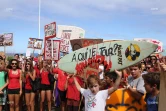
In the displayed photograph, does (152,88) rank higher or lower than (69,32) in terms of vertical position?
lower

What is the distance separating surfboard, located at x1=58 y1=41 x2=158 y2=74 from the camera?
13.3 feet

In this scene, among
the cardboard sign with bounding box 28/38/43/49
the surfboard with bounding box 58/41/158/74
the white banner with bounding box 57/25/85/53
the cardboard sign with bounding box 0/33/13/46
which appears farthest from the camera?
the cardboard sign with bounding box 28/38/43/49

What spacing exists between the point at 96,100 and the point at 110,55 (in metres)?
1.10

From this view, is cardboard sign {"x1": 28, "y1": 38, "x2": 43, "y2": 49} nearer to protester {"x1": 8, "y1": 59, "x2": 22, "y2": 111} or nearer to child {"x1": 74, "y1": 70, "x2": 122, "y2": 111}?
protester {"x1": 8, "y1": 59, "x2": 22, "y2": 111}

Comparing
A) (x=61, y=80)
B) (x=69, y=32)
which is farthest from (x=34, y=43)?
(x=61, y=80)

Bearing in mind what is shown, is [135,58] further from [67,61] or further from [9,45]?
[9,45]

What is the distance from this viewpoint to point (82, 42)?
6.17 meters

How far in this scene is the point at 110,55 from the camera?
4.60 meters

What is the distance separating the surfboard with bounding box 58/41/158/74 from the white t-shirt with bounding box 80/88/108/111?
2.35ft

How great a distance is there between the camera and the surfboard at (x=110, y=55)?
4058 mm

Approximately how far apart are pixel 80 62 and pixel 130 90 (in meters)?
1.80

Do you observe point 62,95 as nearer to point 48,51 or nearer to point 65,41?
point 48,51

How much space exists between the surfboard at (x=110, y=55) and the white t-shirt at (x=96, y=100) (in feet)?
2.35

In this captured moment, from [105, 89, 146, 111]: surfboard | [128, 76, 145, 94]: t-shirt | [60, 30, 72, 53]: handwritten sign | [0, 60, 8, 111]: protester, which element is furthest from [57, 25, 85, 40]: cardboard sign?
[105, 89, 146, 111]: surfboard
